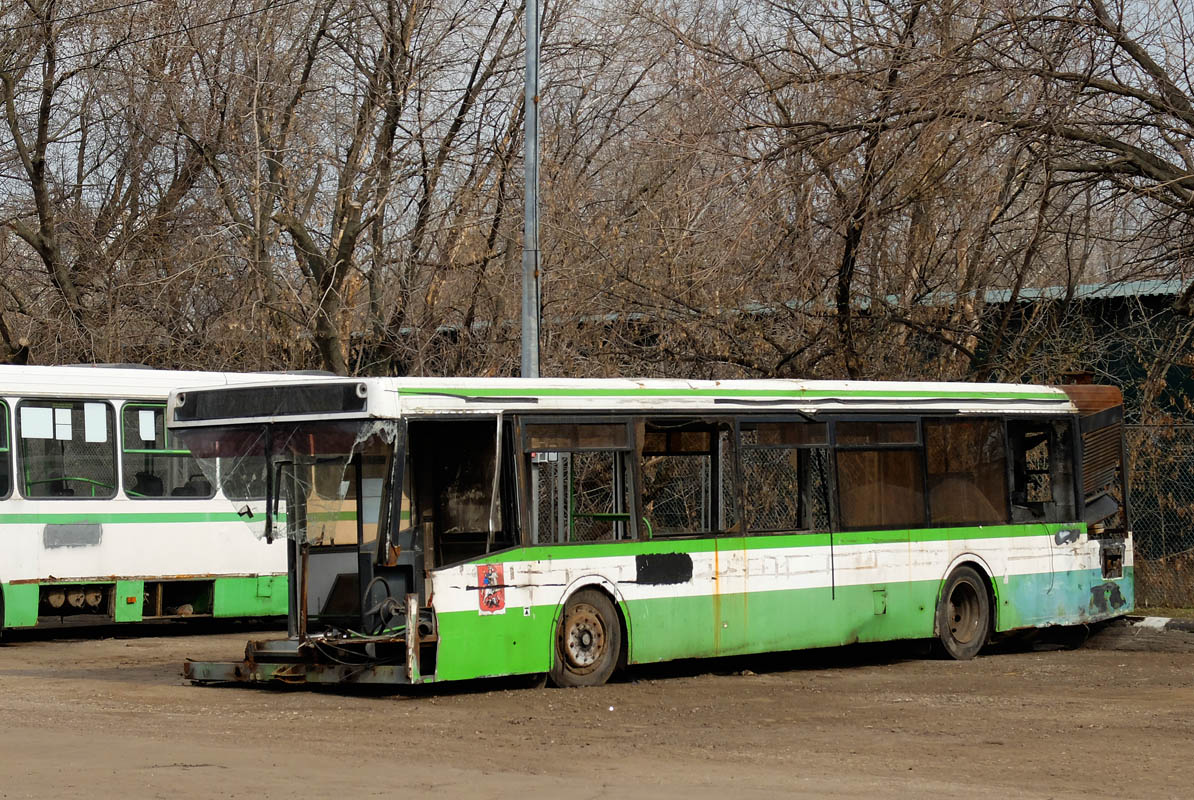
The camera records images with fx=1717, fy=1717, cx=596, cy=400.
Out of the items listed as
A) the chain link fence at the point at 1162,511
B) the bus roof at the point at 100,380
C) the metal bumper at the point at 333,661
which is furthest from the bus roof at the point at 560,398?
the chain link fence at the point at 1162,511

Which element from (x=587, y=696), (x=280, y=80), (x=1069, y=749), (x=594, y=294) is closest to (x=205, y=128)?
(x=280, y=80)

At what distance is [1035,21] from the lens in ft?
58.1

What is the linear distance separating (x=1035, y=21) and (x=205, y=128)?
12678mm

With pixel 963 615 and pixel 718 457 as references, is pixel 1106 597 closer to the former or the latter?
pixel 963 615

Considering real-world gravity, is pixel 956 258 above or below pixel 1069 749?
above

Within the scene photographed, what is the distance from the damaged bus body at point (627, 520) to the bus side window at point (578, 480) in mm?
20

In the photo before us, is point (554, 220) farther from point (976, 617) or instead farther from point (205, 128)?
point (976, 617)

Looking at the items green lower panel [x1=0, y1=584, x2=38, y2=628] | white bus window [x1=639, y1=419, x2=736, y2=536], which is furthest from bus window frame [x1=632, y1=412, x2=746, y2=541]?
green lower panel [x1=0, y1=584, x2=38, y2=628]

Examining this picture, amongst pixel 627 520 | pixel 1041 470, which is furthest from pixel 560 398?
pixel 1041 470

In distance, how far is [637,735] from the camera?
10758mm

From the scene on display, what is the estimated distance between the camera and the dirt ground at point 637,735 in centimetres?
870

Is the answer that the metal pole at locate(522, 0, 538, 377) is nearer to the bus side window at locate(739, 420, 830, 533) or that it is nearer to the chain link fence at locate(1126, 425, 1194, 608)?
the bus side window at locate(739, 420, 830, 533)

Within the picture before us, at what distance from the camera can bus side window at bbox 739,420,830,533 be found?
14812mm

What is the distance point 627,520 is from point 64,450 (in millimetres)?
6966
